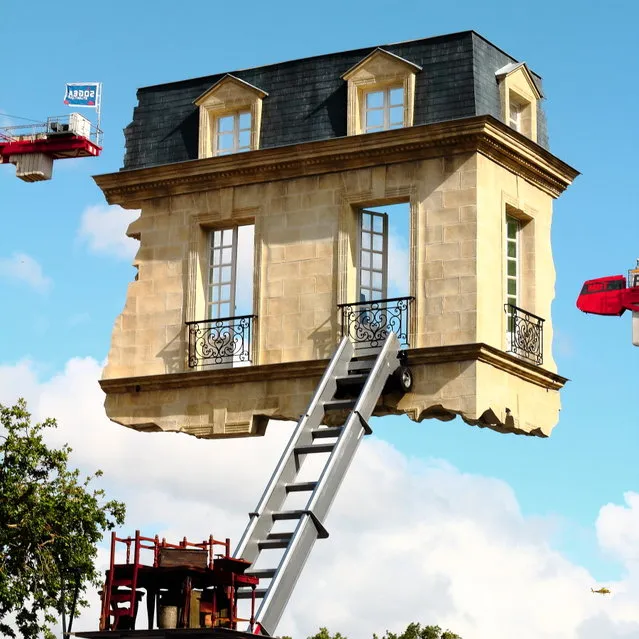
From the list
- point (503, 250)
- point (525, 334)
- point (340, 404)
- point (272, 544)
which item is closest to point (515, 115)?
point (503, 250)

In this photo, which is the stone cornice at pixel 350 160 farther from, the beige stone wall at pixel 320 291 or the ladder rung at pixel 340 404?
the ladder rung at pixel 340 404

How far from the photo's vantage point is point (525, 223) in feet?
86.8

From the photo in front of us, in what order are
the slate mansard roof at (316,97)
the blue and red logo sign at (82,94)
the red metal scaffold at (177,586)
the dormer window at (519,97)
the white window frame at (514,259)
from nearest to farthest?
the red metal scaffold at (177,586) → the slate mansard roof at (316,97) → the dormer window at (519,97) → the white window frame at (514,259) → the blue and red logo sign at (82,94)

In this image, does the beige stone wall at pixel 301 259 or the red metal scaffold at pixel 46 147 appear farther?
the red metal scaffold at pixel 46 147

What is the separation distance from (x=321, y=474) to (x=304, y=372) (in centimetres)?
306

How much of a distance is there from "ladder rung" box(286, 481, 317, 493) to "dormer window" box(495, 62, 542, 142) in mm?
6480

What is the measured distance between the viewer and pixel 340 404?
24.2 m

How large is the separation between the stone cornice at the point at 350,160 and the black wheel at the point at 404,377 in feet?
10.2

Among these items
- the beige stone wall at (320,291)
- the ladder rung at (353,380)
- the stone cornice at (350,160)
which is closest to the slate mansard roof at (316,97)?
A: the stone cornice at (350,160)

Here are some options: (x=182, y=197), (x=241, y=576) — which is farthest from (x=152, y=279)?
(x=241, y=576)

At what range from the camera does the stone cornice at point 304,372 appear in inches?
965

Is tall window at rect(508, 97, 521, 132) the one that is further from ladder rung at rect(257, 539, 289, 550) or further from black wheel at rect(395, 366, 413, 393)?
ladder rung at rect(257, 539, 289, 550)

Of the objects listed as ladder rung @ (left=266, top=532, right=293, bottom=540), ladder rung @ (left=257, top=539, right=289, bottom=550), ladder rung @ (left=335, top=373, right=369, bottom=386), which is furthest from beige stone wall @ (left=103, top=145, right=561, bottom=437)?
ladder rung @ (left=257, top=539, right=289, bottom=550)

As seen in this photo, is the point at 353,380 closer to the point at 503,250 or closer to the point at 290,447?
the point at 290,447
